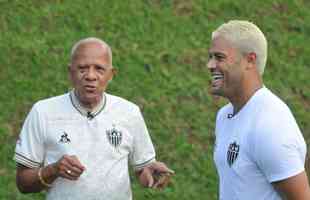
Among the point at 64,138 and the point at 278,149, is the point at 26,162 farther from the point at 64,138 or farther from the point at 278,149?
the point at 278,149

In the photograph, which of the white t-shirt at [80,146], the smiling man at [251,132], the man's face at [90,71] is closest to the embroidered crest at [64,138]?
the white t-shirt at [80,146]

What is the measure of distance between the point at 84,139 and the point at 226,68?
3.94 ft

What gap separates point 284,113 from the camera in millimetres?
4254

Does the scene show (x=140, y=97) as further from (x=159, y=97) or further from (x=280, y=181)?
(x=280, y=181)

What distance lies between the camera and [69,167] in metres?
4.99

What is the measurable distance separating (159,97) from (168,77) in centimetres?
39

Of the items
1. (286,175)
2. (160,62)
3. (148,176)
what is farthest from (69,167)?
(160,62)

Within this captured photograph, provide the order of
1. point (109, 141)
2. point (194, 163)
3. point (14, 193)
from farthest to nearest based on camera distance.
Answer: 1. point (194, 163)
2. point (14, 193)
3. point (109, 141)

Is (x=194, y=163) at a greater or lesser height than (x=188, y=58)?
lesser

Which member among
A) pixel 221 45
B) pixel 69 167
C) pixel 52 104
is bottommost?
pixel 69 167

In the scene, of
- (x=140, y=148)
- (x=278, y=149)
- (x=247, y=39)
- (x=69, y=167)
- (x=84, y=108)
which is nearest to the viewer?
(x=278, y=149)

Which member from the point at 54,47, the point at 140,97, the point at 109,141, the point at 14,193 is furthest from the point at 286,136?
the point at 54,47

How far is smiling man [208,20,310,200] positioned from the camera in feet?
13.7

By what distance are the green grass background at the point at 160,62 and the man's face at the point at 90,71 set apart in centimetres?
275
